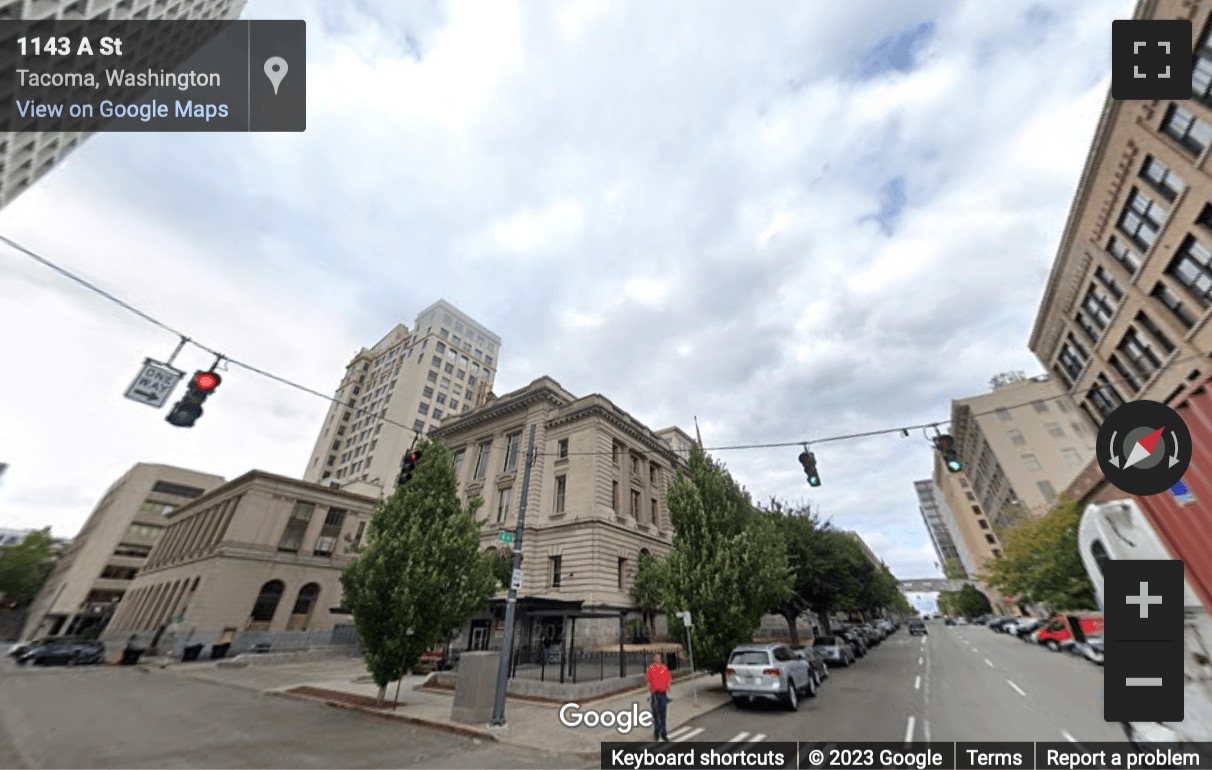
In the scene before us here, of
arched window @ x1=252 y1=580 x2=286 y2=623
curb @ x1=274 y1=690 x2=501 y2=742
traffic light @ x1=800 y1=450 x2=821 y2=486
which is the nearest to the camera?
curb @ x1=274 y1=690 x2=501 y2=742

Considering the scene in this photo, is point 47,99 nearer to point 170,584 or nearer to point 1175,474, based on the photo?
point 1175,474

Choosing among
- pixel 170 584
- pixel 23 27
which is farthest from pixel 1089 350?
pixel 170 584

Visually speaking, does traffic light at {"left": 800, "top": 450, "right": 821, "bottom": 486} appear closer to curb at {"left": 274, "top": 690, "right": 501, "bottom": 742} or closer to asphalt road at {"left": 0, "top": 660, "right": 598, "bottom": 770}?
asphalt road at {"left": 0, "top": 660, "right": 598, "bottom": 770}

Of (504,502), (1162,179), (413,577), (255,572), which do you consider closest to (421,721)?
(413,577)

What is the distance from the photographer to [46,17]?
15938 millimetres

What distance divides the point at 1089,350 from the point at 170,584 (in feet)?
240

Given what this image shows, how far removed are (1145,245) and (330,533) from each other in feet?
194

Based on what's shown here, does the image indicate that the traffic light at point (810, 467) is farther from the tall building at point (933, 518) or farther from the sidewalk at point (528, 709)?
the tall building at point (933, 518)

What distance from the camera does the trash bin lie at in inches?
1169

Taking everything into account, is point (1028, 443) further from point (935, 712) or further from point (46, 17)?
point (46, 17)

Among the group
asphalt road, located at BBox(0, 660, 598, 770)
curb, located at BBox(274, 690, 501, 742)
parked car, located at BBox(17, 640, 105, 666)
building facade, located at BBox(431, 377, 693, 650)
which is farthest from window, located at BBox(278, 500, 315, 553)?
curb, located at BBox(274, 690, 501, 742)

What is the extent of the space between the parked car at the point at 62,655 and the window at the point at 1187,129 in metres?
67.5

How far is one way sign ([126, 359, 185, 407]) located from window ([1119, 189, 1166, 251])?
Result: 3850 cm

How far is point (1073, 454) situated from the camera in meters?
58.8
